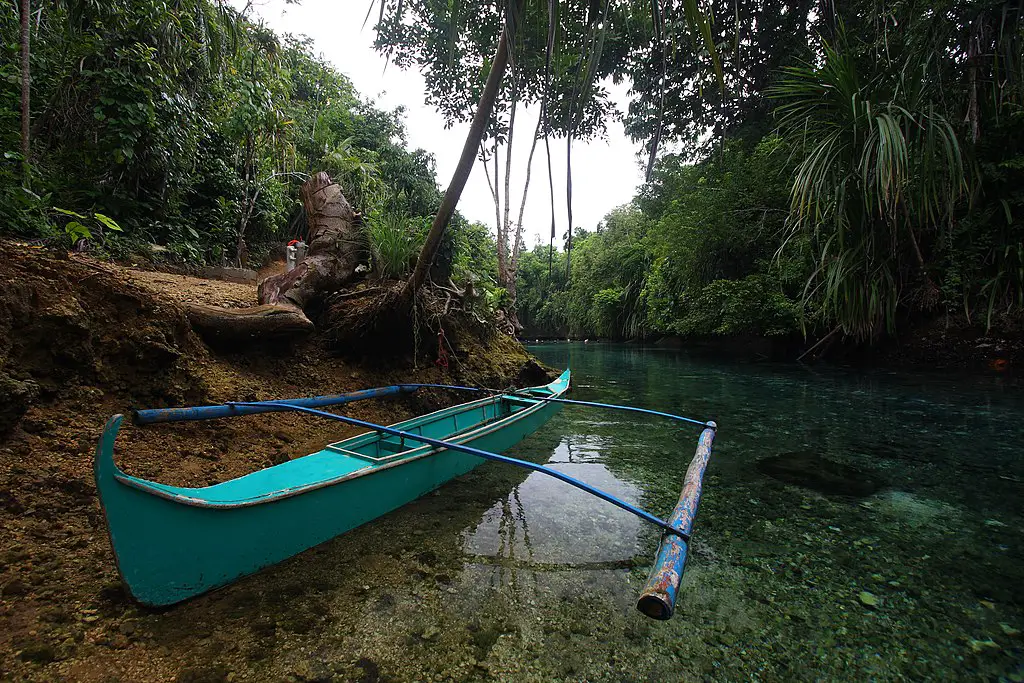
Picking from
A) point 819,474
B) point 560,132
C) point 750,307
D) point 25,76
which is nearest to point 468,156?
point 560,132

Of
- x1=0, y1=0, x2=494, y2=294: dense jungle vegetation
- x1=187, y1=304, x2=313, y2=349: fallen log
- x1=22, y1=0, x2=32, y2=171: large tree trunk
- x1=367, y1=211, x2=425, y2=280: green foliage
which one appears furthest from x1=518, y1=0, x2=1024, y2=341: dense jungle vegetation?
x1=22, y1=0, x2=32, y2=171: large tree trunk

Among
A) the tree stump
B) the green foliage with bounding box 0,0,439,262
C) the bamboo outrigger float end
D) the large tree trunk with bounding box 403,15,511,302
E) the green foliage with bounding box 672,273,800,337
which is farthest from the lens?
the green foliage with bounding box 672,273,800,337

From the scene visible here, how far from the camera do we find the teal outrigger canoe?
4.78 ft

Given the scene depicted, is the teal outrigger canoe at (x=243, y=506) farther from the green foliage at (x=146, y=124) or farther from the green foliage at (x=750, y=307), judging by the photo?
the green foliage at (x=750, y=307)

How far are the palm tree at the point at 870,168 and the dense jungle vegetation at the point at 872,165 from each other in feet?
0.08

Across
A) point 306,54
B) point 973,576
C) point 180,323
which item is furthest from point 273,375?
point 306,54

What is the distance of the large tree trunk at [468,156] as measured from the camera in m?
2.79

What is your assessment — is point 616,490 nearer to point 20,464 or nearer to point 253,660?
point 253,660

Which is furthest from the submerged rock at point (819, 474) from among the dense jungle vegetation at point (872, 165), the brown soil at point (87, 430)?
the brown soil at point (87, 430)

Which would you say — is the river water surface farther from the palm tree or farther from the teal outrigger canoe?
the palm tree

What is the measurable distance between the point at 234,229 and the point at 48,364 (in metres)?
6.25

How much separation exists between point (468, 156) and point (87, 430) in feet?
10.1

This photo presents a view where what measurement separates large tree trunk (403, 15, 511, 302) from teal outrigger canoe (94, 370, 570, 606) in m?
1.71

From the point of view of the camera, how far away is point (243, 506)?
5.57 feet
